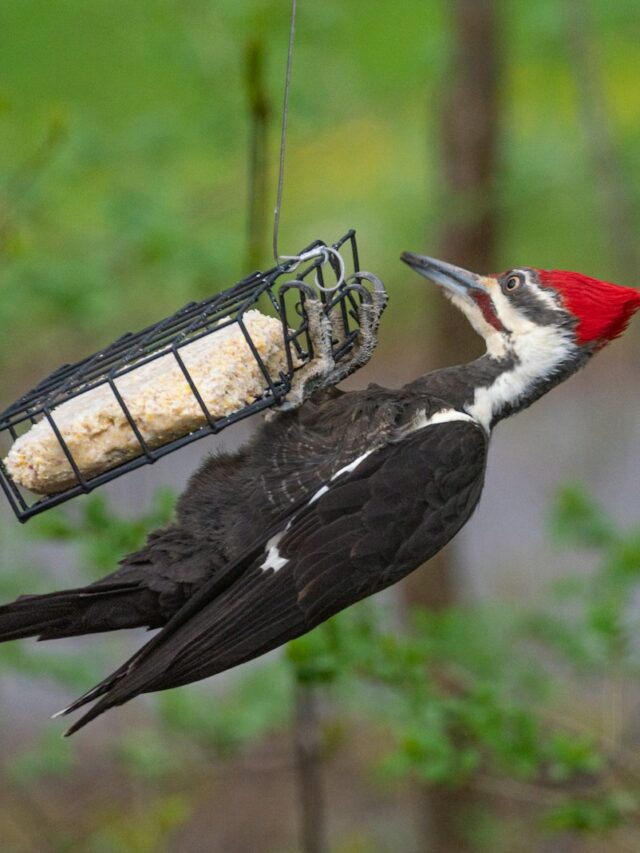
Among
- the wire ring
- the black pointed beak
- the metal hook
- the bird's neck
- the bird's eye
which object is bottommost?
the bird's neck

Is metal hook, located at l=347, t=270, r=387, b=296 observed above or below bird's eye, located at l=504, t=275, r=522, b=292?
above

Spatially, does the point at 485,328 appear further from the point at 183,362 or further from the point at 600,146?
the point at 600,146

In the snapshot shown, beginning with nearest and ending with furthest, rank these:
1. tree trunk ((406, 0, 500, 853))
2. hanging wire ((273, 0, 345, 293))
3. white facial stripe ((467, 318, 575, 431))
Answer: hanging wire ((273, 0, 345, 293)) < white facial stripe ((467, 318, 575, 431)) < tree trunk ((406, 0, 500, 853))

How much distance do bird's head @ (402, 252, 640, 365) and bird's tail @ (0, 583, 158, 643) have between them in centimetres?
104

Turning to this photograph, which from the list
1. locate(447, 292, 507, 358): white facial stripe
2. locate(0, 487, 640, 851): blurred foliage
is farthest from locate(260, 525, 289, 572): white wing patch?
locate(447, 292, 507, 358): white facial stripe

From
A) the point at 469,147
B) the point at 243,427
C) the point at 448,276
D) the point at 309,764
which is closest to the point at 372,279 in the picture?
the point at 448,276

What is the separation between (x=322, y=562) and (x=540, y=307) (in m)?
0.84

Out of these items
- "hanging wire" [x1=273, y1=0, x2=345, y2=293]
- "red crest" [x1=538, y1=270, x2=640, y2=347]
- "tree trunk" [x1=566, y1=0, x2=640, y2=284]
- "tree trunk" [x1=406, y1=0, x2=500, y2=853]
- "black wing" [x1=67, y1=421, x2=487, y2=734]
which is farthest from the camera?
"tree trunk" [x1=566, y1=0, x2=640, y2=284]

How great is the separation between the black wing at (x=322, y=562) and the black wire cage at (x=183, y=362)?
284mm

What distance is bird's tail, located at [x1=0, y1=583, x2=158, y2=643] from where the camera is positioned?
2557 millimetres

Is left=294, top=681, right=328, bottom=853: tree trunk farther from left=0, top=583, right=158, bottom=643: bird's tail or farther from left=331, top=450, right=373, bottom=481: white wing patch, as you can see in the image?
left=331, top=450, right=373, bottom=481: white wing patch

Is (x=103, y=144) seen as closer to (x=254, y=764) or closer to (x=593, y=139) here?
(x=593, y=139)

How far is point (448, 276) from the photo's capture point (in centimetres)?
293

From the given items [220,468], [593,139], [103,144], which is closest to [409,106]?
[593,139]
